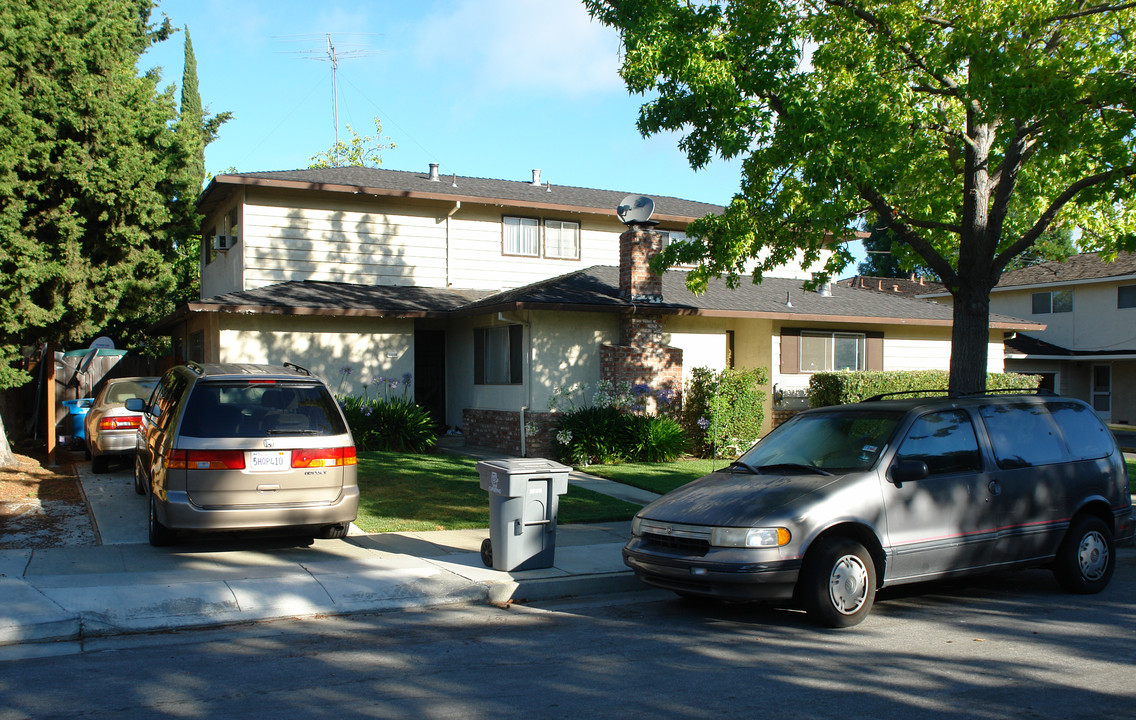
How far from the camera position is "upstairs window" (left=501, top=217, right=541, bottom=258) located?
21.0m

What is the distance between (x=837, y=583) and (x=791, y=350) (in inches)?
545

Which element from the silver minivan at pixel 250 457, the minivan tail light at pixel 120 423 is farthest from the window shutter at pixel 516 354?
the silver minivan at pixel 250 457

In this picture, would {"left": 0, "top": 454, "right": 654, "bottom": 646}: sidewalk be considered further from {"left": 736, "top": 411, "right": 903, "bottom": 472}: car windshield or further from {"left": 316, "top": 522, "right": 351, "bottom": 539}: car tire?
{"left": 736, "top": 411, "right": 903, "bottom": 472}: car windshield

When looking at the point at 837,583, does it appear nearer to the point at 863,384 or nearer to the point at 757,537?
the point at 757,537

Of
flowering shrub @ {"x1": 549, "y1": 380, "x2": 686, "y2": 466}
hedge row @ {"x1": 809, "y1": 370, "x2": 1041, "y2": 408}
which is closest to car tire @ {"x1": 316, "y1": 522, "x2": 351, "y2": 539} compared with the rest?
flowering shrub @ {"x1": 549, "y1": 380, "x2": 686, "y2": 466}

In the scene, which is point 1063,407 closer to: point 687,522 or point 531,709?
point 687,522

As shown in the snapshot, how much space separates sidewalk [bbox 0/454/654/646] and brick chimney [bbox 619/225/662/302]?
8068mm

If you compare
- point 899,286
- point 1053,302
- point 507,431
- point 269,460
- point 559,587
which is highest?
point 899,286

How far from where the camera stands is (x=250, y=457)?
8.27 meters

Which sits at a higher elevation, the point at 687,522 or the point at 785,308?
the point at 785,308

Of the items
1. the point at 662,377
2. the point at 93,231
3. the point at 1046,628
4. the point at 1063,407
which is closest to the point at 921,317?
the point at 662,377

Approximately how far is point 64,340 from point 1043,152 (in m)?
16.2

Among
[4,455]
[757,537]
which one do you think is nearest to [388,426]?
[4,455]

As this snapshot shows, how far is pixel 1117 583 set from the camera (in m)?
8.24
